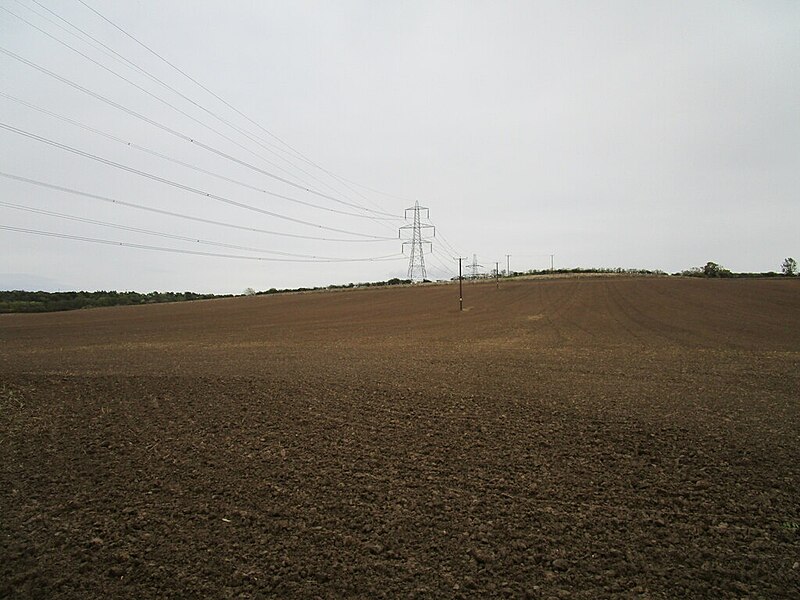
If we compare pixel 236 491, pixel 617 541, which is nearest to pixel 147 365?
pixel 236 491

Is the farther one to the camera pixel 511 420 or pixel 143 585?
pixel 511 420

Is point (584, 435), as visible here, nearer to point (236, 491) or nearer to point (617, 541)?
point (617, 541)

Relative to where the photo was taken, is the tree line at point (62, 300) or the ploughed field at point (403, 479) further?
the tree line at point (62, 300)

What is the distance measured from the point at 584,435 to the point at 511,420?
4.73ft

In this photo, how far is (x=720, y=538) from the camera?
5.46 m

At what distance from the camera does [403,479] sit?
716 cm

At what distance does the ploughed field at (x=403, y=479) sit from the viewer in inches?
196

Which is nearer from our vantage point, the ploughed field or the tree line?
the ploughed field

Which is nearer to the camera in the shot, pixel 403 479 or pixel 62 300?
pixel 403 479

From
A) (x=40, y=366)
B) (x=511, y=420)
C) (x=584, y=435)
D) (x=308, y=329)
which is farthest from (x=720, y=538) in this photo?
(x=308, y=329)

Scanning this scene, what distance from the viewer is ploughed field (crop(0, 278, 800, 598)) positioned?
4984 millimetres

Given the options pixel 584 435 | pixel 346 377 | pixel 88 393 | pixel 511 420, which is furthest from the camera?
pixel 346 377

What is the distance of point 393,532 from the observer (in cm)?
575

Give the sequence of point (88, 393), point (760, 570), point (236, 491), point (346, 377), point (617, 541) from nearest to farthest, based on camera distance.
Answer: point (760, 570), point (617, 541), point (236, 491), point (88, 393), point (346, 377)
